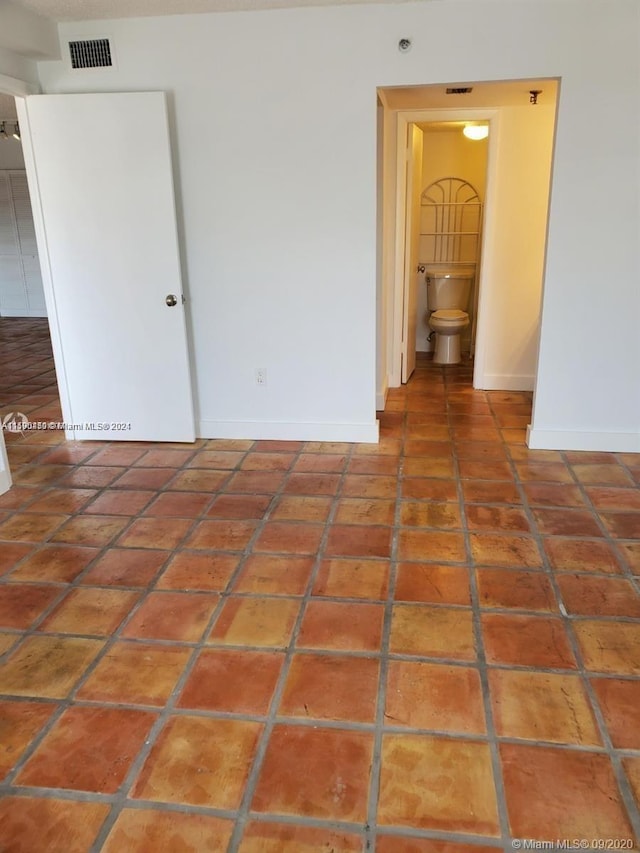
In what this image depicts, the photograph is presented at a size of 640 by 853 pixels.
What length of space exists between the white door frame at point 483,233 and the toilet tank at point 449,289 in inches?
41.4

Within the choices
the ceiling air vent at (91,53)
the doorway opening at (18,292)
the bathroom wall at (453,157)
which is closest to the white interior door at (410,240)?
the bathroom wall at (453,157)

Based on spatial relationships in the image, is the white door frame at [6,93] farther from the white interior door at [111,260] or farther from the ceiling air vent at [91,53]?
the ceiling air vent at [91,53]

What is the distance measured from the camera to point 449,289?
612 centimetres

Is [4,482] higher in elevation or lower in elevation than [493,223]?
lower

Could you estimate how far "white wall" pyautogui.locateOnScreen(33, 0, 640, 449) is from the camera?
3.28 m

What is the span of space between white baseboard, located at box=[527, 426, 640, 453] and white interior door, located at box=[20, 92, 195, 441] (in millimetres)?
2124

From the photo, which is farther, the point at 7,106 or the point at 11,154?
the point at 11,154

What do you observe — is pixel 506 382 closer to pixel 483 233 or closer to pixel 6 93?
pixel 483 233

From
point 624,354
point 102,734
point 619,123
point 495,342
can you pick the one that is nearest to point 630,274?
point 624,354

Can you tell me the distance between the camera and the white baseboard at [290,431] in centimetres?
403

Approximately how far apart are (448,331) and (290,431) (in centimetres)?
237

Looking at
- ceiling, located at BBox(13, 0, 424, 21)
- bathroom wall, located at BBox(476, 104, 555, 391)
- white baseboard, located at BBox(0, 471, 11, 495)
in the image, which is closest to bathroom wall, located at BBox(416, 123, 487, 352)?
bathroom wall, located at BBox(476, 104, 555, 391)

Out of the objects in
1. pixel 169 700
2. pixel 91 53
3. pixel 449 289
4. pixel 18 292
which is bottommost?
pixel 169 700

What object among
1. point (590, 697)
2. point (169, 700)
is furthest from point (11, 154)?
point (590, 697)
